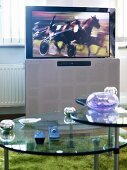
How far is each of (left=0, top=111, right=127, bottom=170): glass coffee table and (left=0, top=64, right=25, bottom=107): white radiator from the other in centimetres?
128

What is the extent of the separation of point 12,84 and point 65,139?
1.71 metres

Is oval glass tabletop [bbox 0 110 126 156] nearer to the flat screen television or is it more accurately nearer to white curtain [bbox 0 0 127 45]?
the flat screen television

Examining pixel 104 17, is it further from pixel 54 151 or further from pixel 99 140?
pixel 54 151

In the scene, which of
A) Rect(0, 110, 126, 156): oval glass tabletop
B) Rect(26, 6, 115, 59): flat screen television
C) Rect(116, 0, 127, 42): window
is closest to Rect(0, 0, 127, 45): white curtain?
Rect(26, 6, 115, 59): flat screen television

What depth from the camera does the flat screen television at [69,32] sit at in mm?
3143

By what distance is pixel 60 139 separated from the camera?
1870 millimetres

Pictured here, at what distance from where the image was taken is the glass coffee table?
1.66 meters

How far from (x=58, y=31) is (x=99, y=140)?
1.57 meters

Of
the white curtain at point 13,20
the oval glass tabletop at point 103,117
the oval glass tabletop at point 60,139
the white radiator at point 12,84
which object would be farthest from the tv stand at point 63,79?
the oval glass tabletop at point 103,117

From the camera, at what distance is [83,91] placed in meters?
3.23

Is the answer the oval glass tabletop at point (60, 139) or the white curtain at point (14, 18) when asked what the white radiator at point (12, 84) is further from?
the oval glass tabletop at point (60, 139)

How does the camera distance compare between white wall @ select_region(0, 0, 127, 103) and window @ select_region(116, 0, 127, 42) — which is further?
window @ select_region(116, 0, 127, 42)

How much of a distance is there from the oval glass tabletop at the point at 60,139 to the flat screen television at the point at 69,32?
3.39 ft

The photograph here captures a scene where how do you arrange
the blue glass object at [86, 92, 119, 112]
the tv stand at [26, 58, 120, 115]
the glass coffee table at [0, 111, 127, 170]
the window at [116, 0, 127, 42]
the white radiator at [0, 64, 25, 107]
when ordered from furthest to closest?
the window at [116, 0, 127, 42], the white radiator at [0, 64, 25, 107], the tv stand at [26, 58, 120, 115], the blue glass object at [86, 92, 119, 112], the glass coffee table at [0, 111, 127, 170]
